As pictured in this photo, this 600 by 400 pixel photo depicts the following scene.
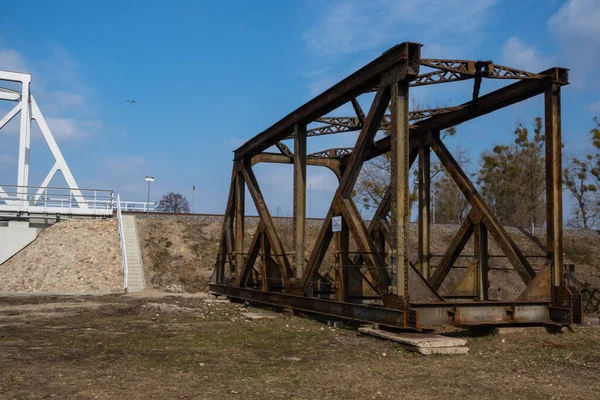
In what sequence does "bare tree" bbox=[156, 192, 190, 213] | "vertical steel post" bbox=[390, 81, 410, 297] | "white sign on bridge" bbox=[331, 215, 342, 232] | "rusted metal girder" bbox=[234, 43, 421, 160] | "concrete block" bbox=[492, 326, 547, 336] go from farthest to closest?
"bare tree" bbox=[156, 192, 190, 213], "white sign on bridge" bbox=[331, 215, 342, 232], "concrete block" bbox=[492, 326, 547, 336], "rusted metal girder" bbox=[234, 43, 421, 160], "vertical steel post" bbox=[390, 81, 410, 297]

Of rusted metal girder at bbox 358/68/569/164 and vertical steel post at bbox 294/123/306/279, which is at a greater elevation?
rusted metal girder at bbox 358/68/569/164

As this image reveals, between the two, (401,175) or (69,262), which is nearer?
(401,175)

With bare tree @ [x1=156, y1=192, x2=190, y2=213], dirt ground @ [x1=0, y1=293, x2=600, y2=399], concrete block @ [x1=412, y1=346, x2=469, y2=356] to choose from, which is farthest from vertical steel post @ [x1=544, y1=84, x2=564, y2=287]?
bare tree @ [x1=156, y1=192, x2=190, y2=213]

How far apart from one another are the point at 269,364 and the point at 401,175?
4507 mm

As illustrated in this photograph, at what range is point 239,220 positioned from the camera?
21203mm

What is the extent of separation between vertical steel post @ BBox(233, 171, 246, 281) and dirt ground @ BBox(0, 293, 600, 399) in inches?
259

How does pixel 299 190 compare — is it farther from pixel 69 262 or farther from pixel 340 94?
pixel 69 262

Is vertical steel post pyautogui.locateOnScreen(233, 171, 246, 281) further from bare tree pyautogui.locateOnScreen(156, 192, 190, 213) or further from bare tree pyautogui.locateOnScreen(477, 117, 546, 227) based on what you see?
bare tree pyautogui.locateOnScreen(156, 192, 190, 213)

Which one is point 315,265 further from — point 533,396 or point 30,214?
point 30,214

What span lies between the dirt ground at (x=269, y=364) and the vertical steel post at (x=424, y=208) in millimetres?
3802

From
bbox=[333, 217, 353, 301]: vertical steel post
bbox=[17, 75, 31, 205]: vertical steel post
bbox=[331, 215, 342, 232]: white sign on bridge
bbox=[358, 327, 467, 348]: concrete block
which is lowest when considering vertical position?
bbox=[358, 327, 467, 348]: concrete block

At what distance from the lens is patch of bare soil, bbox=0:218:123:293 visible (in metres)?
26.9

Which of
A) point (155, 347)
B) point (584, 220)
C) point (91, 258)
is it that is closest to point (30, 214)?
point (91, 258)

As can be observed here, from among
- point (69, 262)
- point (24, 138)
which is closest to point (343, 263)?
point (69, 262)
